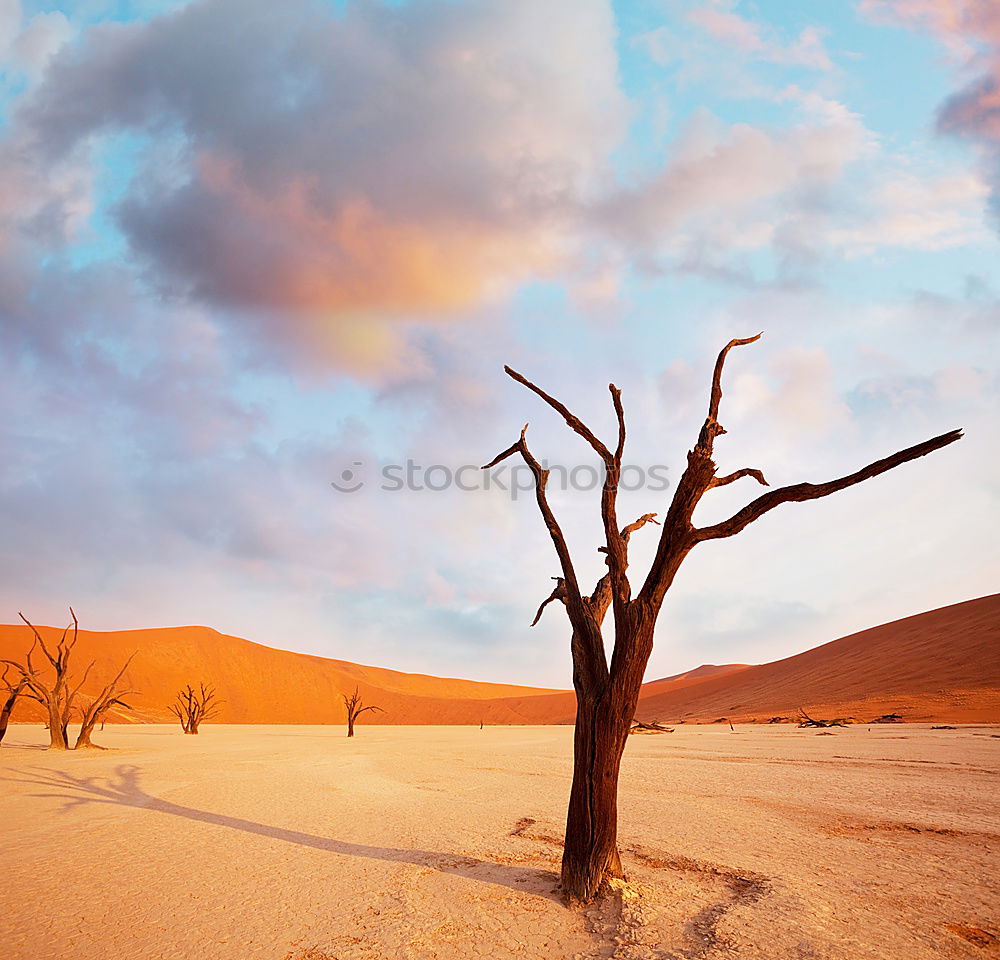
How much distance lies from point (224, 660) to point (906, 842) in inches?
3413

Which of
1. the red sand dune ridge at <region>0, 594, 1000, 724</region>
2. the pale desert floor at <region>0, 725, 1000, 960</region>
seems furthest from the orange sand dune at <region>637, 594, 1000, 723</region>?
the pale desert floor at <region>0, 725, 1000, 960</region>

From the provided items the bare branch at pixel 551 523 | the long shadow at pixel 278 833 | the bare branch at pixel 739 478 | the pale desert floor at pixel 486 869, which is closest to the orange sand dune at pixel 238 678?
the long shadow at pixel 278 833

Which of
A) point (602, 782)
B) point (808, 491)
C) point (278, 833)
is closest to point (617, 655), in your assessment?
point (602, 782)

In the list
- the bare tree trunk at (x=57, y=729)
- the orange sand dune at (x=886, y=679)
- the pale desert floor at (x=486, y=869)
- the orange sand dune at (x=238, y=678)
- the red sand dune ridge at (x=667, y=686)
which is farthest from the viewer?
the orange sand dune at (x=238, y=678)

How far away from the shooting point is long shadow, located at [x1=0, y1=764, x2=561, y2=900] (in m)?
5.67

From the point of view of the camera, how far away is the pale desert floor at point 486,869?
4328 mm

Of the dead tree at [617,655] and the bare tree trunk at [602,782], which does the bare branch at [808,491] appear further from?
the bare tree trunk at [602,782]

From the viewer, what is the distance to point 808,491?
485 cm

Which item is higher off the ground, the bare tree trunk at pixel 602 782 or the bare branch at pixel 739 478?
the bare branch at pixel 739 478

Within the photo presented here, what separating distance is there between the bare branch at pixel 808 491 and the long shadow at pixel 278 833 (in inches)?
134

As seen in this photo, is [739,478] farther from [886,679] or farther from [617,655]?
[886,679]

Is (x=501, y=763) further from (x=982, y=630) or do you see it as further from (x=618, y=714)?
(x=982, y=630)

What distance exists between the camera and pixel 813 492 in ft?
15.9

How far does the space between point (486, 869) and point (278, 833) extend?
3328mm
